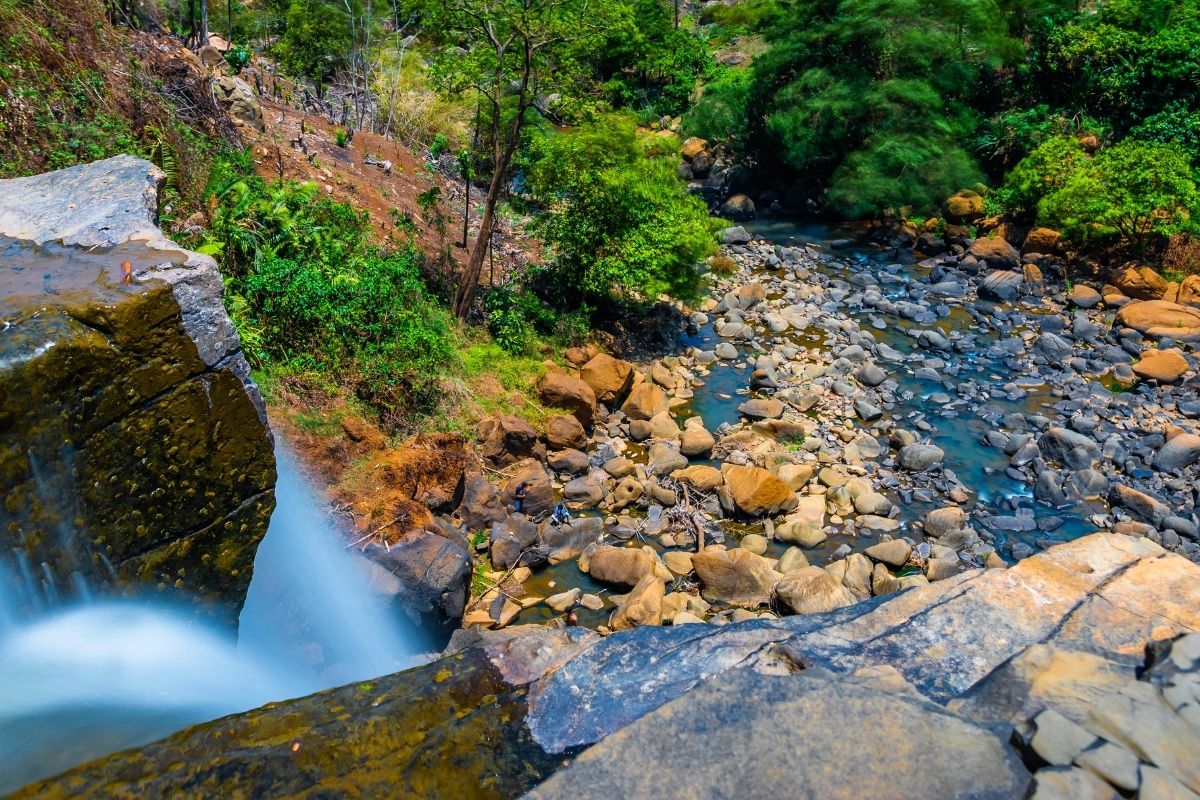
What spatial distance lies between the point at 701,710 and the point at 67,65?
10695 mm

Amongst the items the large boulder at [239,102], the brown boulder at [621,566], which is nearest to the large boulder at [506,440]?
the brown boulder at [621,566]

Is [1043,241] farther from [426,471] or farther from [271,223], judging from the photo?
[271,223]

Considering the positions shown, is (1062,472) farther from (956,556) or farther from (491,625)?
(491,625)

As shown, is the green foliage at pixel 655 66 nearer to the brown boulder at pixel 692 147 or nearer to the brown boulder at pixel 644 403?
the brown boulder at pixel 692 147

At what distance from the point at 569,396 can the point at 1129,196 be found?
12.3m

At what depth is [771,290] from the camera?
56.6 feet

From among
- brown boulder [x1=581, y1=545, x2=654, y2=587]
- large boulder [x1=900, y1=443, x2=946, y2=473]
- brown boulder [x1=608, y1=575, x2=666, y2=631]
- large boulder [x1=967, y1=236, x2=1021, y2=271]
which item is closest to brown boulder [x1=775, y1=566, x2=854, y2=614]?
brown boulder [x1=608, y1=575, x2=666, y2=631]

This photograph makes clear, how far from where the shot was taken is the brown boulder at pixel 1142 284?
16.0 metres

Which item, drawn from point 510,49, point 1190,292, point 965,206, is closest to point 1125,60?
point 965,206

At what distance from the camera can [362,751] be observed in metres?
4.14

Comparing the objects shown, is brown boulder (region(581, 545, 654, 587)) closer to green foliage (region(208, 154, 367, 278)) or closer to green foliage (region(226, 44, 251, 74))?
green foliage (region(208, 154, 367, 278))

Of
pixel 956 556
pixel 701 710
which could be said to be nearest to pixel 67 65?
pixel 701 710

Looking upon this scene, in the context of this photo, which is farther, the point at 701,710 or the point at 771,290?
the point at 771,290

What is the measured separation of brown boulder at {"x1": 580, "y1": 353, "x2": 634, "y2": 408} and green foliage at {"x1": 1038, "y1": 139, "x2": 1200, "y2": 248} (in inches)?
426
